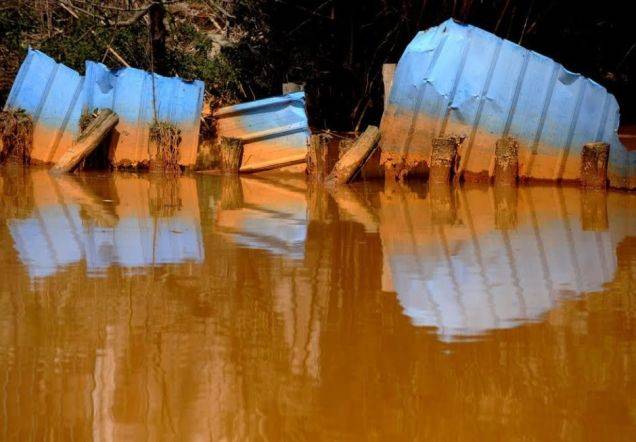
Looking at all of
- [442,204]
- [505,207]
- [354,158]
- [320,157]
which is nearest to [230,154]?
[320,157]

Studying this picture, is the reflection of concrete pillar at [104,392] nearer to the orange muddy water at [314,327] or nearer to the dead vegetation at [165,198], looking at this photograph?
the orange muddy water at [314,327]

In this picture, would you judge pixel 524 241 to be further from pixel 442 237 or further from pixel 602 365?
pixel 602 365

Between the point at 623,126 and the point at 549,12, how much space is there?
2.23 meters

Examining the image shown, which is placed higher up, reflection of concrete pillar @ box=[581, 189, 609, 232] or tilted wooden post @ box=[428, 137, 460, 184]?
tilted wooden post @ box=[428, 137, 460, 184]

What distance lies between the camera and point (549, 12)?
14.7 m

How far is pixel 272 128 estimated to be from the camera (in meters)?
12.5

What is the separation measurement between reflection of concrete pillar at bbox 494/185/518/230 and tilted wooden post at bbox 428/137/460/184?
565 mm

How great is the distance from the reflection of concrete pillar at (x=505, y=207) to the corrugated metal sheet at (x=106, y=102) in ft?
13.3

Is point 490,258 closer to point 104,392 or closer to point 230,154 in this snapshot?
point 104,392

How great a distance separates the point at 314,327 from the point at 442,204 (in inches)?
193

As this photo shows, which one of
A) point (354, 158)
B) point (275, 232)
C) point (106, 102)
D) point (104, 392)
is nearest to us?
point (104, 392)

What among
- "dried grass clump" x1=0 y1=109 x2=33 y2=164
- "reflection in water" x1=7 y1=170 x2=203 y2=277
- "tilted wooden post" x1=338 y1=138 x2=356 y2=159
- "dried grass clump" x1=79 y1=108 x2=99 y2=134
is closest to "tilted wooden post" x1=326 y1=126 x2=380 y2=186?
"tilted wooden post" x1=338 y1=138 x2=356 y2=159

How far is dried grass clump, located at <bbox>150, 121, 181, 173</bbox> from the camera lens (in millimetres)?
12242

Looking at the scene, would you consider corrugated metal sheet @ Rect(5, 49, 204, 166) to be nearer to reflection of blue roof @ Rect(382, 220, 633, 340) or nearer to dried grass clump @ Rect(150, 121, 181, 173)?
dried grass clump @ Rect(150, 121, 181, 173)
